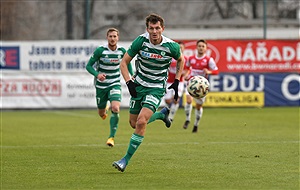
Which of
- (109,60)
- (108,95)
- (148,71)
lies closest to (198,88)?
(148,71)

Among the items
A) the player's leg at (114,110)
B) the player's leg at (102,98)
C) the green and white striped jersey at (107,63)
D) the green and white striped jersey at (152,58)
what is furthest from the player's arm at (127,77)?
the player's leg at (102,98)

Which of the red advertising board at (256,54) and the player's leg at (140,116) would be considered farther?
the red advertising board at (256,54)

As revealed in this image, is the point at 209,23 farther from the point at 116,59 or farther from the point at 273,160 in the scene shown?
the point at 273,160

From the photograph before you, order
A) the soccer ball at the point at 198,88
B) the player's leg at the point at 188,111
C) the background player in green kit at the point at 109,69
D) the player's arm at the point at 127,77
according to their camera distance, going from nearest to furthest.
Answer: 1. the player's arm at the point at 127,77
2. the soccer ball at the point at 198,88
3. the background player in green kit at the point at 109,69
4. the player's leg at the point at 188,111

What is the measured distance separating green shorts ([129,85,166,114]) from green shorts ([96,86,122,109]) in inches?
175

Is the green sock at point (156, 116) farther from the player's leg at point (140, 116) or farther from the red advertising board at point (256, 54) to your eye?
the red advertising board at point (256, 54)

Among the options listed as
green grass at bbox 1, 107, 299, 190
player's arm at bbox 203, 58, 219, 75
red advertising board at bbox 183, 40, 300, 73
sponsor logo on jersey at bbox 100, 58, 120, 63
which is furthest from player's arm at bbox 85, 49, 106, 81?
red advertising board at bbox 183, 40, 300, 73

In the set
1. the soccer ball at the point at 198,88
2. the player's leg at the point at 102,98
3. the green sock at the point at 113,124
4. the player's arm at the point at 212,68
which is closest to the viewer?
the soccer ball at the point at 198,88

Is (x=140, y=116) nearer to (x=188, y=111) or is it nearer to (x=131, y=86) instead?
(x=131, y=86)

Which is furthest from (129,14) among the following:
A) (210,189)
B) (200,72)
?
(210,189)

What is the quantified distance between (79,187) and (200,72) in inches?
433

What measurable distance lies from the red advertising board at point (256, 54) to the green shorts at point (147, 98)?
20.0 metres

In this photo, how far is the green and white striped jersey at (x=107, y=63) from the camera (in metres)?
17.0

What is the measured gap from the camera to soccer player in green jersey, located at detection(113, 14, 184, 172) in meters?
12.1
